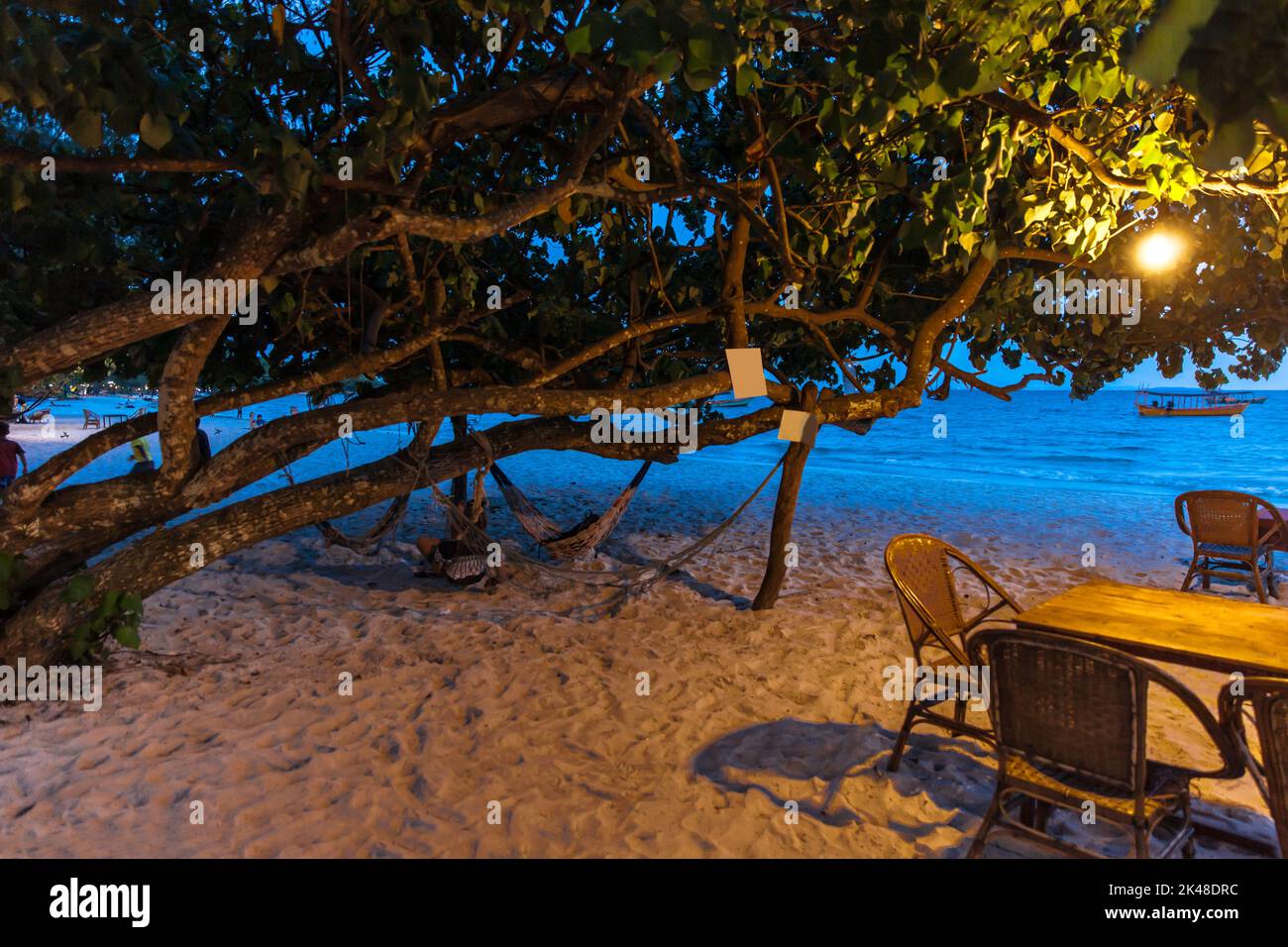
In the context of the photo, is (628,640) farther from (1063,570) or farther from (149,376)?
(1063,570)

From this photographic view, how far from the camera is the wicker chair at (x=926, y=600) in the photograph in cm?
263

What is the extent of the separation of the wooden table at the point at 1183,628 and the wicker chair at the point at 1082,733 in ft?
0.70

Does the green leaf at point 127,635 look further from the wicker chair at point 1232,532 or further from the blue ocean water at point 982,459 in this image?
the wicker chair at point 1232,532

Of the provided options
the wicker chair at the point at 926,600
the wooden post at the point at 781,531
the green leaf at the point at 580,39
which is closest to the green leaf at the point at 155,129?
the green leaf at the point at 580,39

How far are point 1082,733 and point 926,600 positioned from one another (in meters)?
1.18

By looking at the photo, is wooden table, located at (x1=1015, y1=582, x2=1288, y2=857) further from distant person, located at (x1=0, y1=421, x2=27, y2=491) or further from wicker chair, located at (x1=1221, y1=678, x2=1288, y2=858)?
distant person, located at (x1=0, y1=421, x2=27, y2=491)

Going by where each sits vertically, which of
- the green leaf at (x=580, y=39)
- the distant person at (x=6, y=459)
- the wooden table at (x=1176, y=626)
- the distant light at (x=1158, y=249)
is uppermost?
the distant light at (x=1158, y=249)

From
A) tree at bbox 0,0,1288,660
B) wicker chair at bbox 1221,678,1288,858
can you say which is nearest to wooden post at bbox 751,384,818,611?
tree at bbox 0,0,1288,660

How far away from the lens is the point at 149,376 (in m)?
4.89

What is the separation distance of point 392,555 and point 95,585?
2.90 meters

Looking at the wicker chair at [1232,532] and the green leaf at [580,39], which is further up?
the green leaf at [580,39]

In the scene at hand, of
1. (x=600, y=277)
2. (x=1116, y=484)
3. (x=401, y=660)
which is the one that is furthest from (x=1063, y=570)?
(x=1116, y=484)

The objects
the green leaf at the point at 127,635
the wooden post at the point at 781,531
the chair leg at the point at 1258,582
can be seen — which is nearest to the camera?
the green leaf at the point at 127,635

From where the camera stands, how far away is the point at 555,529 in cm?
554
